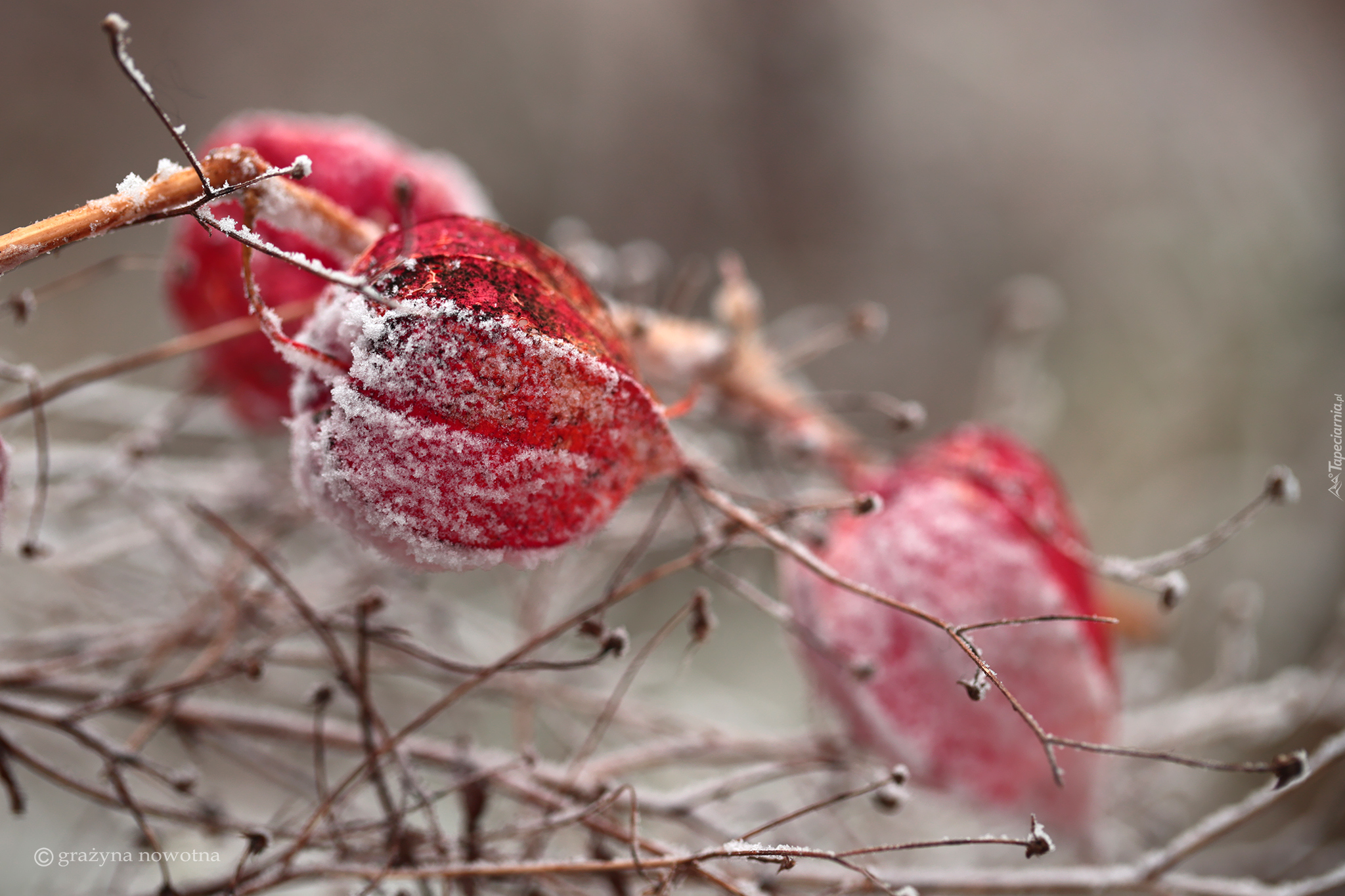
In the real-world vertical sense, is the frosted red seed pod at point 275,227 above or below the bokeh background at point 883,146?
below

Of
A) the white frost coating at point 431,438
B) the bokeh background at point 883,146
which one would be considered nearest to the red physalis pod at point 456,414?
the white frost coating at point 431,438

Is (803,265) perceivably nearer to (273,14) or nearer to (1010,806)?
(273,14)

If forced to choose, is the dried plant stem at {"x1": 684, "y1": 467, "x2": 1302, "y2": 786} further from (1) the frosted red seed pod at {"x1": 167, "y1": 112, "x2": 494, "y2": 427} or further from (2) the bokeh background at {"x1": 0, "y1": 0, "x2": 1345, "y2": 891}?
(2) the bokeh background at {"x1": 0, "y1": 0, "x2": 1345, "y2": 891}

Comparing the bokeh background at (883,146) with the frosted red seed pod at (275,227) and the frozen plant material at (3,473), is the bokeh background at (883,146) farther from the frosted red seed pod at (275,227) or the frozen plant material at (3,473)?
the frozen plant material at (3,473)

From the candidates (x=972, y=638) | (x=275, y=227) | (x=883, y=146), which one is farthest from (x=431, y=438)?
(x=883, y=146)

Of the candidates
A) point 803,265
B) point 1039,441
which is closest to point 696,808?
point 1039,441
